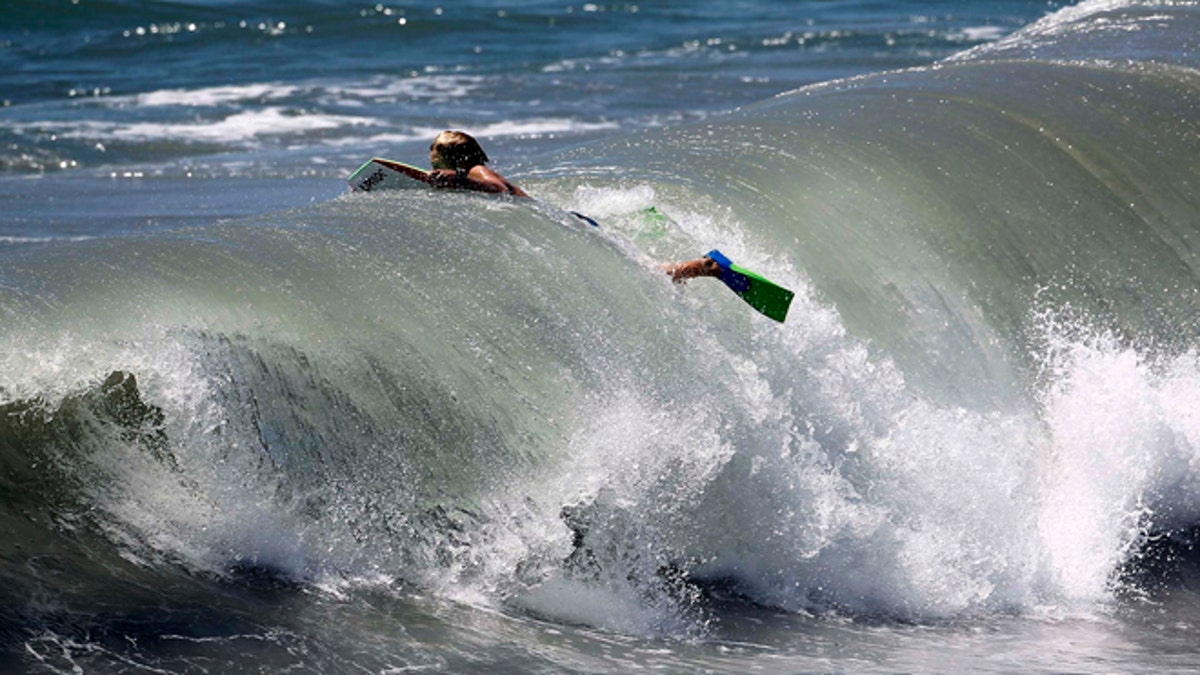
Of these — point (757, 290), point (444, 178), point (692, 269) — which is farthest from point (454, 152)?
point (757, 290)

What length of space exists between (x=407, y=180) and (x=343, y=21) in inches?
650

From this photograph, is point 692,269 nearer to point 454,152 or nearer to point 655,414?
point 655,414

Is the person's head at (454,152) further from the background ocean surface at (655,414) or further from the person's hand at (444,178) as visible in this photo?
the background ocean surface at (655,414)

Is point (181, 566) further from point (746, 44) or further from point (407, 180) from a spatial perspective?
A: point (746, 44)

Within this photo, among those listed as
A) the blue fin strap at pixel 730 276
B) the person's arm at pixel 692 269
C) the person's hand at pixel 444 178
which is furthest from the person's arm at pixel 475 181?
the blue fin strap at pixel 730 276

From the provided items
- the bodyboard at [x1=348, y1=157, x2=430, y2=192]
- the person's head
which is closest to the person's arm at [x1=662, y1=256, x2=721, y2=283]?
the person's head

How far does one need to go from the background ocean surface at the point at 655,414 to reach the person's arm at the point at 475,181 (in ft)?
0.21

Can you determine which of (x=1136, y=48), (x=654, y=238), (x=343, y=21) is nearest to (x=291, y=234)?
(x=654, y=238)

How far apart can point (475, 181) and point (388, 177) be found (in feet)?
1.48

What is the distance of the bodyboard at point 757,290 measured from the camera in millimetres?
5801

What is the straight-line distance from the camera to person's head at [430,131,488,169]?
6453 mm

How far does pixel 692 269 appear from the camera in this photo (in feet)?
19.7

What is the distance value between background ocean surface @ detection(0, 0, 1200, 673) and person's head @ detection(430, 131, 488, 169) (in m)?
0.13

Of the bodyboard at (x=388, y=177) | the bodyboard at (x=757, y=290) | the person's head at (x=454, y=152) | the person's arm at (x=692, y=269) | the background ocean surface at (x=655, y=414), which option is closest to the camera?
the background ocean surface at (x=655, y=414)
